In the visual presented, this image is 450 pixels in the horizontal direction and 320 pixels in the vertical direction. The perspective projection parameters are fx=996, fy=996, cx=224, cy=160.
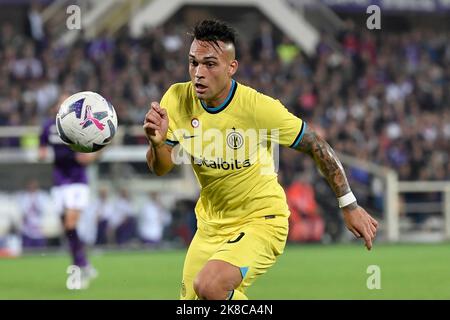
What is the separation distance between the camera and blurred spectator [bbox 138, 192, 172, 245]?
17953mm

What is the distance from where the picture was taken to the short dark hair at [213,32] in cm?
640

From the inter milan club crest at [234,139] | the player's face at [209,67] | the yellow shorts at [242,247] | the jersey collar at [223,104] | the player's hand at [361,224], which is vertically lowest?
the yellow shorts at [242,247]

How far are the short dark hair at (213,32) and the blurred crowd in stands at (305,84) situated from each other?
1157cm

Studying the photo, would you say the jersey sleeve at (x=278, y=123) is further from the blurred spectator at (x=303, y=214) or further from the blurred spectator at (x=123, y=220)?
the blurred spectator at (x=123, y=220)

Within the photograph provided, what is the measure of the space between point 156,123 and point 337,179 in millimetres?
1226

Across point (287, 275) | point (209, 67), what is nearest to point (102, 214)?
point (287, 275)

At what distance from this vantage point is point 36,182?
59.0ft

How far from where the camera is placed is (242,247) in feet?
20.7

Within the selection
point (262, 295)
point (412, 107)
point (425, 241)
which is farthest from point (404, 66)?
point (262, 295)

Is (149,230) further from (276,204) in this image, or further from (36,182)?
(276,204)

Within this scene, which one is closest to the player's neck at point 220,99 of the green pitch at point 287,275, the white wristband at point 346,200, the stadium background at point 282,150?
the white wristband at point 346,200

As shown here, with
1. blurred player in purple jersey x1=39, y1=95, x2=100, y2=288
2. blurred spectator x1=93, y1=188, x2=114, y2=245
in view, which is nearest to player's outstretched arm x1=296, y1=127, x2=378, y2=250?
blurred player in purple jersey x1=39, y1=95, x2=100, y2=288

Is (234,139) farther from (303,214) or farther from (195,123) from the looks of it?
(303,214)

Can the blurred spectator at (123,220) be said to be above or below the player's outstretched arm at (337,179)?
below
